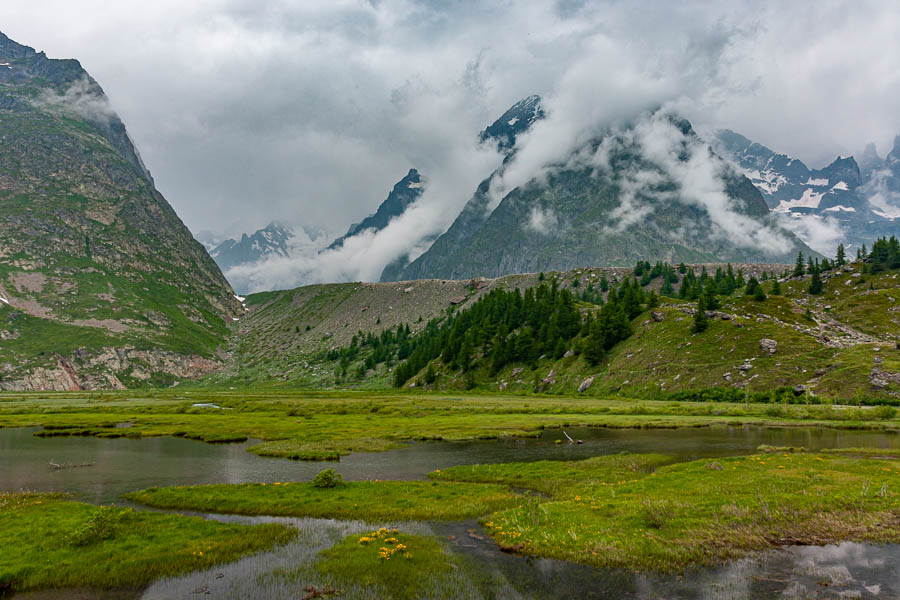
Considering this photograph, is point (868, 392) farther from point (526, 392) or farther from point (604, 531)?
point (604, 531)

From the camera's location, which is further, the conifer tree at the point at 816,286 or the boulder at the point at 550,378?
the conifer tree at the point at 816,286

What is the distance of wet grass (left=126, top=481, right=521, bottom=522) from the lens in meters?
33.0

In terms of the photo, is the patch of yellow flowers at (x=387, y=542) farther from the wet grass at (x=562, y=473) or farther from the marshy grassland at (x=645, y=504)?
the wet grass at (x=562, y=473)

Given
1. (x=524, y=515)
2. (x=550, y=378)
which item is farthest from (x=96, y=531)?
(x=550, y=378)

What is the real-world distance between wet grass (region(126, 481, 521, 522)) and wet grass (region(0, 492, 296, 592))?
13.2 feet

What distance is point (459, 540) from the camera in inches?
1083

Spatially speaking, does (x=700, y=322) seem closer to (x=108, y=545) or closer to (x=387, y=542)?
(x=387, y=542)

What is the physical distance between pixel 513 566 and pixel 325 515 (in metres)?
15.3

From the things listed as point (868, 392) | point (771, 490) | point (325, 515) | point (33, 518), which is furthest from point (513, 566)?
point (868, 392)

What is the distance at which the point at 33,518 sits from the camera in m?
30.4

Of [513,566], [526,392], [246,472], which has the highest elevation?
[513,566]

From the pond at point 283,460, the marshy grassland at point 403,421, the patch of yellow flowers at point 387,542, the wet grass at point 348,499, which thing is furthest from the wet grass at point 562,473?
the marshy grassland at point 403,421

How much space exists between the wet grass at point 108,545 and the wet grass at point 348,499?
4025 mm

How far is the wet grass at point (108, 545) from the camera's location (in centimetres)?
2248
